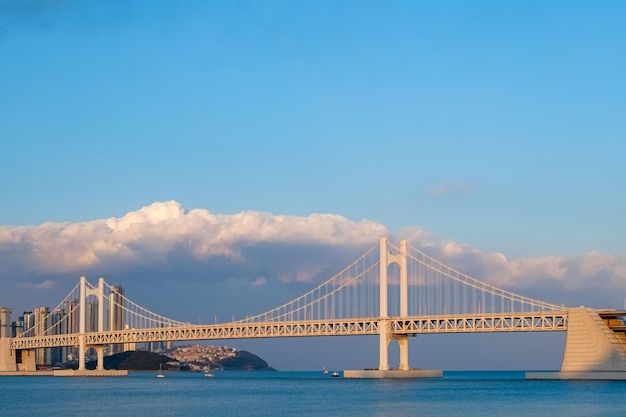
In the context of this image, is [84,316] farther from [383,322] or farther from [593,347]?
[593,347]

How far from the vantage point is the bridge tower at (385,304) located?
6975 cm

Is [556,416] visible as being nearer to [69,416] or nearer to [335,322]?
[69,416]

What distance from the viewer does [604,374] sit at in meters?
62.5

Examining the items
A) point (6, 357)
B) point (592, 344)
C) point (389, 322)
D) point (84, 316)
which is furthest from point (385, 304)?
point (6, 357)

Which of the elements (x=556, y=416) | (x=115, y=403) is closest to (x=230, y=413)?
(x=115, y=403)

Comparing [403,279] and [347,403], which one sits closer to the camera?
[347,403]

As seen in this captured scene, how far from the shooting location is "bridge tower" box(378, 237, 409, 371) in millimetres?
69750

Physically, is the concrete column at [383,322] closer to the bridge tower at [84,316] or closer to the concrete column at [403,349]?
the concrete column at [403,349]

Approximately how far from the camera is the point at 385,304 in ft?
230

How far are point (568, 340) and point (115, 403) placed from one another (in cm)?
2747

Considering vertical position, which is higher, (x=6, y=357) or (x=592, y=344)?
(x=592, y=344)

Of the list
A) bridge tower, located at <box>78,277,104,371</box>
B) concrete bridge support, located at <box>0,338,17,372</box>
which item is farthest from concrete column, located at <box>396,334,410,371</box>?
concrete bridge support, located at <box>0,338,17,372</box>

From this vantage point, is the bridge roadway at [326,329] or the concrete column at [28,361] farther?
the concrete column at [28,361]

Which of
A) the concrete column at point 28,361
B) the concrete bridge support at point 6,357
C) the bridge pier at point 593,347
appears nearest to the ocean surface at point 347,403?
the bridge pier at point 593,347
